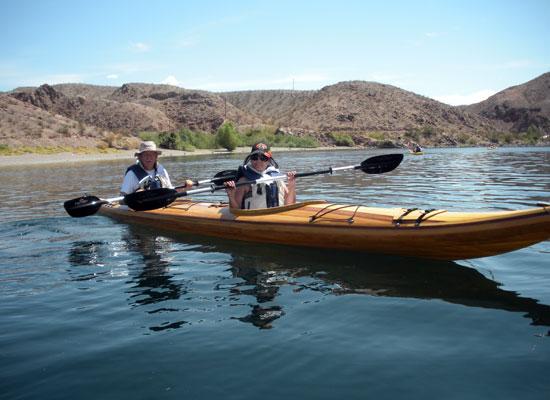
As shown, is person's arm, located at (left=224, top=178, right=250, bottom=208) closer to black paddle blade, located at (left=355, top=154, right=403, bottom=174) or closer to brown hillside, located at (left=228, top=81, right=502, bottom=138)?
black paddle blade, located at (left=355, top=154, right=403, bottom=174)

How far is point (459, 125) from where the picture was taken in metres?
108

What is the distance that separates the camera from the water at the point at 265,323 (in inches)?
134

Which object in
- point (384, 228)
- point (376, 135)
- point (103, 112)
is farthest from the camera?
point (103, 112)

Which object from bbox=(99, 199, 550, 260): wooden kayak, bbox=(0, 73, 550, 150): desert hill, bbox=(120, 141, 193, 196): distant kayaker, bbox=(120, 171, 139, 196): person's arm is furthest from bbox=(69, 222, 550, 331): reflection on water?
bbox=(0, 73, 550, 150): desert hill

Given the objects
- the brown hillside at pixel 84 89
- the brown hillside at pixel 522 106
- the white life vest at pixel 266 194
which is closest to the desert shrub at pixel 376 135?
the brown hillside at pixel 522 106

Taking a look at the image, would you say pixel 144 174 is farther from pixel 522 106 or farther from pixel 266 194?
pixel 522 106

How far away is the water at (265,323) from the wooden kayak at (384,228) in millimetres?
245

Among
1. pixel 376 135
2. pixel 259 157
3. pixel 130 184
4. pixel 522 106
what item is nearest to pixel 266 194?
pixel 259 157

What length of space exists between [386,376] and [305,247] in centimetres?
381

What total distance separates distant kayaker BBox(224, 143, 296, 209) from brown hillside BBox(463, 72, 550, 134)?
418 feet

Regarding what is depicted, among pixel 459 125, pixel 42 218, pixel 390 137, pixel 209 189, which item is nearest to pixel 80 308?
pixel 209 189

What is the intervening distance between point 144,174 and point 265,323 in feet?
18.7

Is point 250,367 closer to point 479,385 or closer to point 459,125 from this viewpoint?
point 479,385

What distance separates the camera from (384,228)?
618cm
